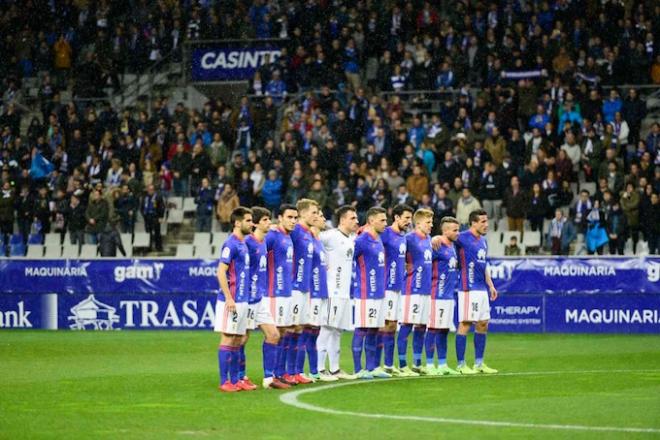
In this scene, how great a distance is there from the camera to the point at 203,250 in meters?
35.6

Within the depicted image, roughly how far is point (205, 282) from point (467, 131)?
8.24m

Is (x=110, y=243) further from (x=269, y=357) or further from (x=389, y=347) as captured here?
(x=269, y=357)

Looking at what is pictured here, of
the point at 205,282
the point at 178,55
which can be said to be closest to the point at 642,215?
the point at 205,282

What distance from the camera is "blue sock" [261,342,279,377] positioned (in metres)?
17.2

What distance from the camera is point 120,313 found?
1265 inches

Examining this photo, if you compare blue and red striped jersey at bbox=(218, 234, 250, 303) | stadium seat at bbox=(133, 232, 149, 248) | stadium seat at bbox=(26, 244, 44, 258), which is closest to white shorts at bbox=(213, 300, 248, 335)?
blue and red striped jersey at bbox=(218, 234, 250, 303)

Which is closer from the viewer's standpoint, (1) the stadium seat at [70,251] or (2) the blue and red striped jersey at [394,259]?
(2) the blue and red striped jersey at [394,259]

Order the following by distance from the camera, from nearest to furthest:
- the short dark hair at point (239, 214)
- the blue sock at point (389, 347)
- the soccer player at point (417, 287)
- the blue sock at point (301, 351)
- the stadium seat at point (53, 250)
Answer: the short dark hair at point (239, 214), the blue sock at point (301, 351), the blue sock at point (389, 347), the soccer player at point (417, 287), the stadium seat at point (53, 250)

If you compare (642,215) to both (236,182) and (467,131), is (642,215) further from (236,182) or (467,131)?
(236,182)

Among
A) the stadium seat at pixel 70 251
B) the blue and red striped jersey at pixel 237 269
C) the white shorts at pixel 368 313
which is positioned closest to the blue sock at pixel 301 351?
the white shorts at pixel 368 313

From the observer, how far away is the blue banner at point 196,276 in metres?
29.2

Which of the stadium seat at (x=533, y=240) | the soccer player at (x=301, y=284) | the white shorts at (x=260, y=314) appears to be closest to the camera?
the white shorts at (x=260, y=314)

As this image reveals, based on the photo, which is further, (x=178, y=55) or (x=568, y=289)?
(x=178, y=55)

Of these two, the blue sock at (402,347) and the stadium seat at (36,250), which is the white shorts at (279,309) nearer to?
the blue sock at (402,347)
